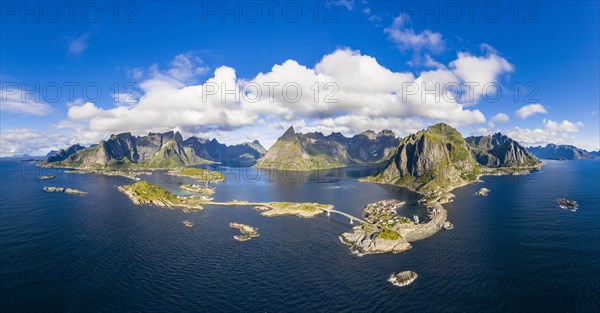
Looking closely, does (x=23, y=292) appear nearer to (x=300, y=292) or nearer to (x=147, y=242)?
(x=147, y=242)

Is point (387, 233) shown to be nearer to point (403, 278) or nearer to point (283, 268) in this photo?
point (403, 278)

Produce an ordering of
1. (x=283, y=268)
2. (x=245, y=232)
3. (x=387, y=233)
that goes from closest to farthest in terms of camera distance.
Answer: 1. (x=283, y=268)
2. (x=387, y=233)
3. (x=245, y=232)

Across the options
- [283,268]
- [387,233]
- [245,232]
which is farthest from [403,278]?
[245,232]

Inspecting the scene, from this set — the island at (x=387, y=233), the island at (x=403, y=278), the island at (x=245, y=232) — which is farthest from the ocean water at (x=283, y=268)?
the island at (x=387, y=233)

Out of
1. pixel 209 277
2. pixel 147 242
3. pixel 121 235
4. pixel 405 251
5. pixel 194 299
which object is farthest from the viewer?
pixel 121 235

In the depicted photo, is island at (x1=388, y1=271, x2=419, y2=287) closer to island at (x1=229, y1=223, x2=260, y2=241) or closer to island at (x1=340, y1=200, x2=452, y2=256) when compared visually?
island at (x1=340, y1=200, x2=452, y2=256)

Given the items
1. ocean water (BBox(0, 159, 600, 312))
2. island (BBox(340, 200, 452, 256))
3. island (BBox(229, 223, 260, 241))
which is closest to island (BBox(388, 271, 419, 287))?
ocean water (BBox(0, 159, 600, 312))

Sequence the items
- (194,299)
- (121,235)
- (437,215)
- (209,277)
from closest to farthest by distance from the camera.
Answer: (194,299)
(209,277)
(121,235)
(437,215)

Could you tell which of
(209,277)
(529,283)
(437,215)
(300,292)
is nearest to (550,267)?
(529,283)
